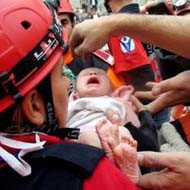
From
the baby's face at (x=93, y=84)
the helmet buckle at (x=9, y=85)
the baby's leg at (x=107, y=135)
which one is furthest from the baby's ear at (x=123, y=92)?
the helmet buckle at (x=9, y=85)

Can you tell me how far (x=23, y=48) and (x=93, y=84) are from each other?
757 millimetres

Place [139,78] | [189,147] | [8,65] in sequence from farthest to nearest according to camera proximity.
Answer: [139,78] < [189,147] < [8,65]

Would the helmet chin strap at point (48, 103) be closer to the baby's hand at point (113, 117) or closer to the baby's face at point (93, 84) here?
the baby's hand at point (113, 117)

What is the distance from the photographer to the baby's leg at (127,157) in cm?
101

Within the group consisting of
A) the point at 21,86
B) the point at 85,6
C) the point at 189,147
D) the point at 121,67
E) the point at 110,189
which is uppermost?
the point at 21,86

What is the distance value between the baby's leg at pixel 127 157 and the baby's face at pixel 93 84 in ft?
2.05

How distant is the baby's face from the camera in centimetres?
165

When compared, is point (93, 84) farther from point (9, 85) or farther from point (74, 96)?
point (9, 85)

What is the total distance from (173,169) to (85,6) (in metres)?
4.22

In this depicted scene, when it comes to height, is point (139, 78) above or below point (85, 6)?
above

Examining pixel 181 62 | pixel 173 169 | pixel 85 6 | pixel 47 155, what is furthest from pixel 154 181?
pixel 85 6

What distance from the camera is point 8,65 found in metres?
0.92

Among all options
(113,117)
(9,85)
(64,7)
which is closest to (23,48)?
(9,85)

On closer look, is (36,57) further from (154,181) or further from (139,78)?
(139,78)
